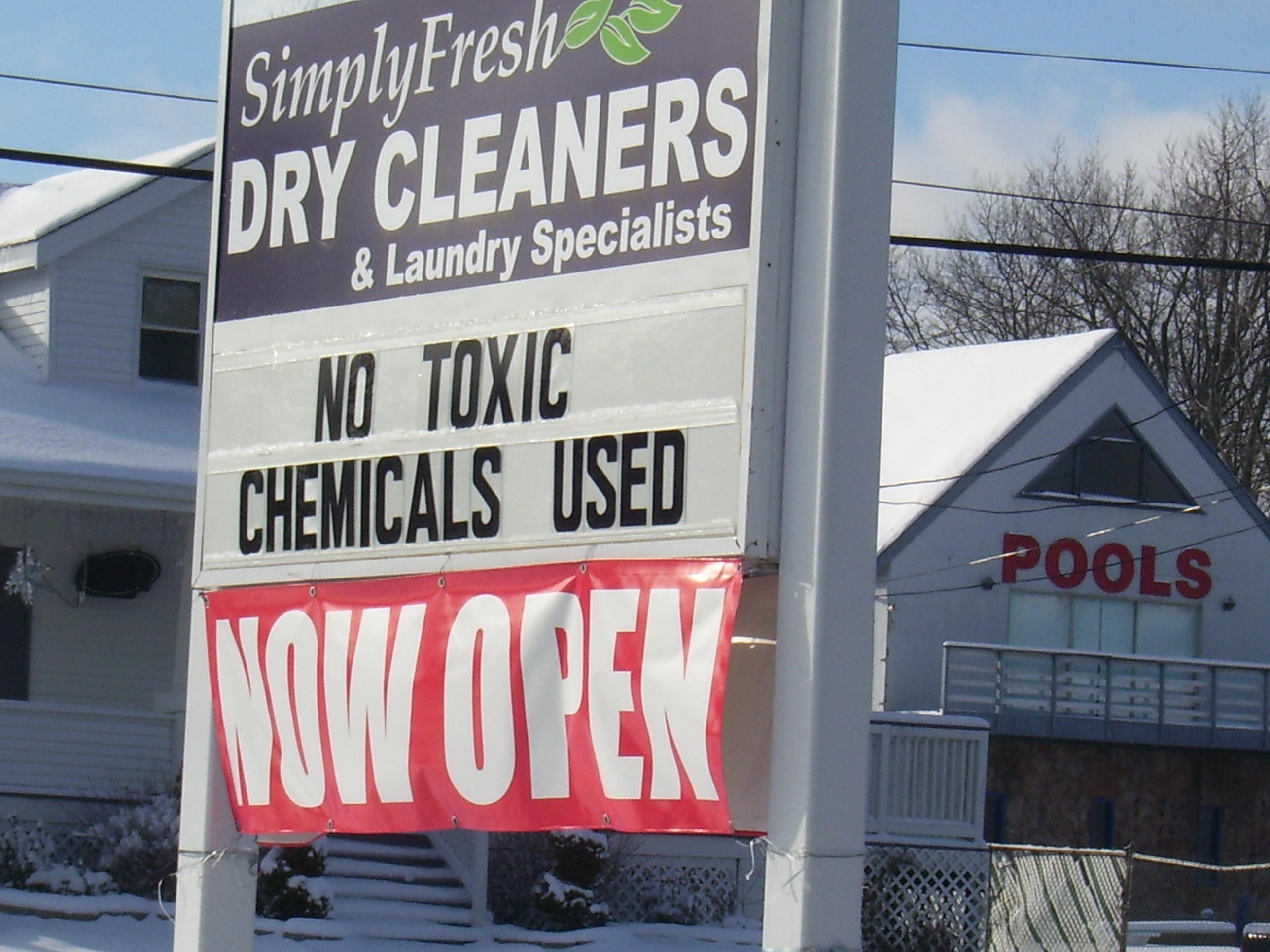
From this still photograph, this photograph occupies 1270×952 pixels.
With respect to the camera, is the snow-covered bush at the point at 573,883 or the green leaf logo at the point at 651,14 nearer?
the green leaf logo at the point at 651,14

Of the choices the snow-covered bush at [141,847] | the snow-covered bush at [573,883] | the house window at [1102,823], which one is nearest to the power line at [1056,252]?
the snow-covered bush at [573,883]

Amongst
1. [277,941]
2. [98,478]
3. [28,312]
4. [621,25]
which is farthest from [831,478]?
[28,312]

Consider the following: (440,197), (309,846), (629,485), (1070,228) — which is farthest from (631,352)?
(1070,228)

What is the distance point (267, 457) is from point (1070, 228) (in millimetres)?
44095

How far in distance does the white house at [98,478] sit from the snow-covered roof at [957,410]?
12.6m

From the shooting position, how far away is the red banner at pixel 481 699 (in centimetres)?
616

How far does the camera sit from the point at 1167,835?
3127 centimetres

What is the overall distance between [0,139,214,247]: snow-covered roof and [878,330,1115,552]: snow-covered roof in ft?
40.9

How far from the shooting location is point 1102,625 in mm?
32438

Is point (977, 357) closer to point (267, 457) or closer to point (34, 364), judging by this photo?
point (34, 364)

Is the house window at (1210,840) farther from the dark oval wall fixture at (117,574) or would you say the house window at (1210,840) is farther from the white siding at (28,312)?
the white siding at (28,312)

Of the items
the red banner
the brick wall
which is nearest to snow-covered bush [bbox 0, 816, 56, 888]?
the red banner

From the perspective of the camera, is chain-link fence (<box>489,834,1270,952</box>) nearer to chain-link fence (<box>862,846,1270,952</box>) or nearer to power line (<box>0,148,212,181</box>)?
chain-link fence (<box>862,846,1270,952</box>)

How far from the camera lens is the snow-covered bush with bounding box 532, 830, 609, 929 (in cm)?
1716
